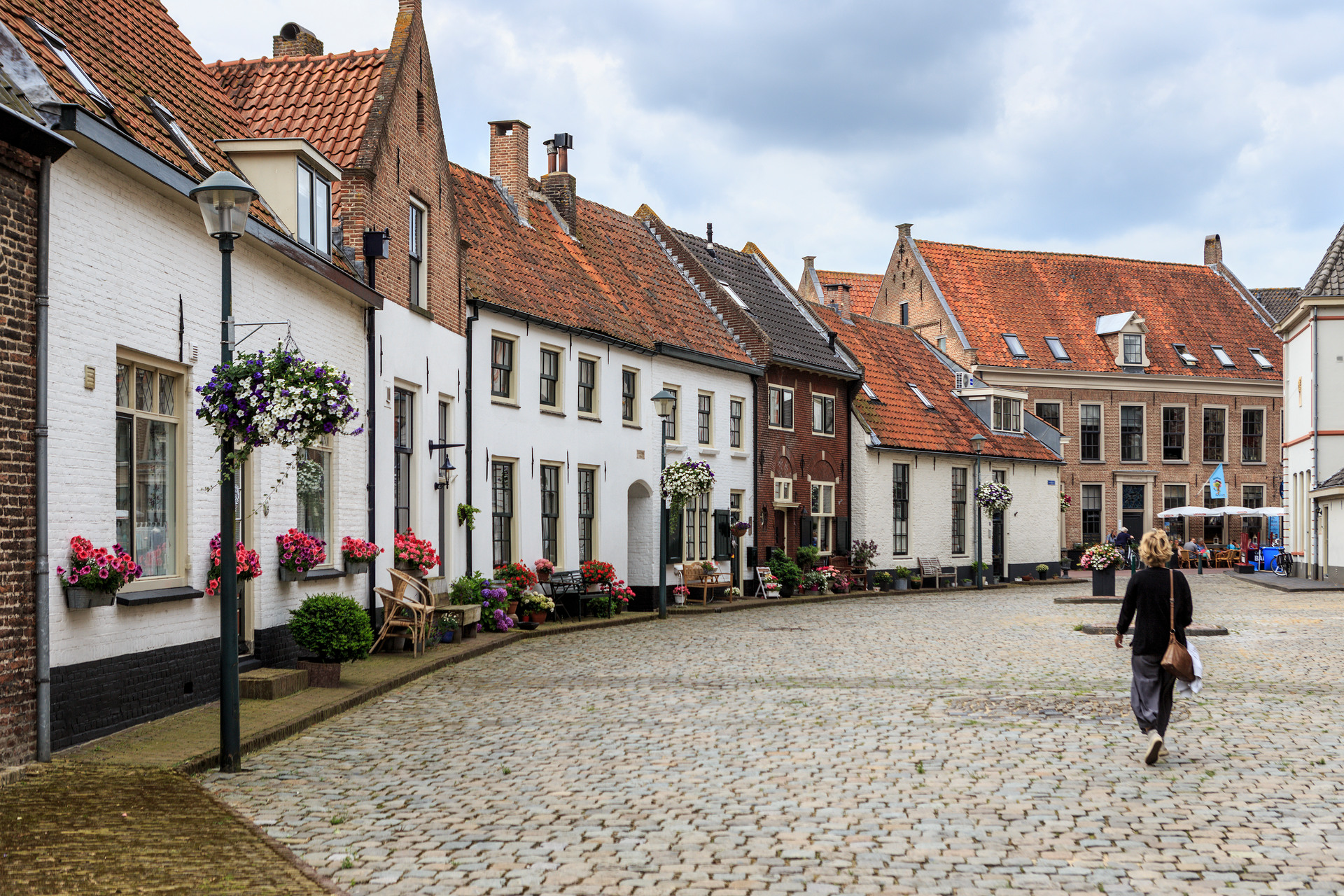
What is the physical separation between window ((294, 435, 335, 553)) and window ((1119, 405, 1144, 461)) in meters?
41.3

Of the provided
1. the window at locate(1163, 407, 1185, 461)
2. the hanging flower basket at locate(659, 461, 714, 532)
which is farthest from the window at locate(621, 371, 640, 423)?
the window at locate(1163, 407, 1185, 461)

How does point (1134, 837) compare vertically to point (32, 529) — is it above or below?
below

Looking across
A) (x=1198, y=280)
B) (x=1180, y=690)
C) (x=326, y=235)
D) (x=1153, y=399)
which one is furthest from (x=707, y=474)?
(x=1198, y=280)

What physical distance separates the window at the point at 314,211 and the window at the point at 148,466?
358 centimetres

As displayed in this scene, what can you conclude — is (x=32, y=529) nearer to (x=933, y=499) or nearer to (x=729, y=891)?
(x=729, y=891)

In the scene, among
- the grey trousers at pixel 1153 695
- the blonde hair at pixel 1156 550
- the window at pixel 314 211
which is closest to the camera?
the grey trousers at pixel 1153 695

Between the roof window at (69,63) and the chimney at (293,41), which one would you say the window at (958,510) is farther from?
the roof window at (69,63)

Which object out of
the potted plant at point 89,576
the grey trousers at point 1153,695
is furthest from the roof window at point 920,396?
the potted plant at point 89,576

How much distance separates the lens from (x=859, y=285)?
6066cm

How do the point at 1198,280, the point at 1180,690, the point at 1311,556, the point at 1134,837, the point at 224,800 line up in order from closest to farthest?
the point at 1134,837
the point at 224,800
the point at 1180,690
the point at 1311,556
the point at 1198,280

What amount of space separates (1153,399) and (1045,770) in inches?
1784

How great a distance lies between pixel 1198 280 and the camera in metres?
55.3

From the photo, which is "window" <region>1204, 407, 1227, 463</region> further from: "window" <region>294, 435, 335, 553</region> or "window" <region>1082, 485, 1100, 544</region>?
"window" <region>294, 435, 335, 553</region>

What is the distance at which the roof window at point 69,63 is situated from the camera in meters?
10.4
